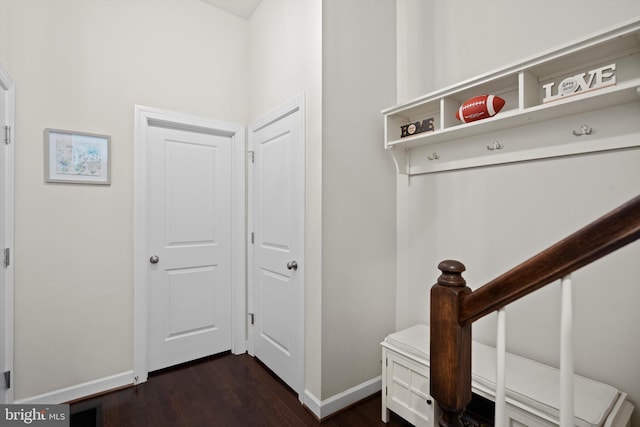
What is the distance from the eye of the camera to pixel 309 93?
6.61ft

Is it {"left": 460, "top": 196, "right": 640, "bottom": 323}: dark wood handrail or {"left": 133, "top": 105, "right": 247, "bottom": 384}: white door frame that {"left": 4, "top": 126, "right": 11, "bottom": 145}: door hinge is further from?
{"left": 460, "top": 196, "right": 640, "bottom": 323}: dark wood handrail

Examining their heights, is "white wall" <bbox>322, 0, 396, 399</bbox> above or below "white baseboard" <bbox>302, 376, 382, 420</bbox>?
above

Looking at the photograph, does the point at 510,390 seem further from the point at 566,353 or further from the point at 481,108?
the point at 481,108

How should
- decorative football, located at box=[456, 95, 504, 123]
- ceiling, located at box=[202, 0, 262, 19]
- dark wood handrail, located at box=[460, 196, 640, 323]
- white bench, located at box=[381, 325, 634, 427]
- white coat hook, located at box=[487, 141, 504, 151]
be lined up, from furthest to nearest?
ceiling, located at box=[202, 0, 262, 19] → white coat hook, located at box=[487, 141, 504, 151] → decorative football, located at box=[456, 95, 504, 123] → white bench, located at box=[381, 325, 634, 427] → dark wood handrail, located at box=[460, 196, 640, 323]

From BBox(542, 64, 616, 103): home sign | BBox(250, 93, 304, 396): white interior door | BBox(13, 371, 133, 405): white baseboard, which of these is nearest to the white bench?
BBox(250, 93, 304, 396): white interior door

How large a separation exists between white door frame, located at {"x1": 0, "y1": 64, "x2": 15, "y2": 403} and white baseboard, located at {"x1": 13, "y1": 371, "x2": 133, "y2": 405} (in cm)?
14

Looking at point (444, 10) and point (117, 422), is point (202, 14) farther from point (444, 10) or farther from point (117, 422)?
point (117, 422)

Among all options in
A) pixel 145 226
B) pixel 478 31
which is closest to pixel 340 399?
pixel 145 226

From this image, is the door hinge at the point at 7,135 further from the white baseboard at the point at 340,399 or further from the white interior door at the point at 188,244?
the white baseboard at the point at 340,399

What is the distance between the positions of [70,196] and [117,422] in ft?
4.83

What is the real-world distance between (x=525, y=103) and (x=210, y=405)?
2497mm

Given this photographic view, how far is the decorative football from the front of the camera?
153cm

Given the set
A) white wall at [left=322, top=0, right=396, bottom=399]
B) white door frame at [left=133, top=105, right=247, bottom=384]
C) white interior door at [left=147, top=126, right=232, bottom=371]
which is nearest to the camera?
white wall at [left=322, top=0, right=396, bottom=399]

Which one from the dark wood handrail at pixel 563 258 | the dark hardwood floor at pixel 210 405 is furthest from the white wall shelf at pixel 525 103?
the dark hardwood floor at pixel 210 405
